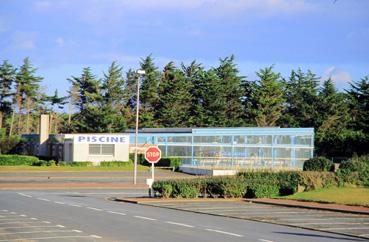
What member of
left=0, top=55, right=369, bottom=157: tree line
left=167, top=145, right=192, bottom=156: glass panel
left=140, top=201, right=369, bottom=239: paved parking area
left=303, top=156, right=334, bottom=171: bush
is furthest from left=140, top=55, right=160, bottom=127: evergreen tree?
left=140, top=201, right=369, bottom=239: paved parking area

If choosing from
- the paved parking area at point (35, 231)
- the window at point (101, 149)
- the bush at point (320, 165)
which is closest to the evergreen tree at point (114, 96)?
the window at point (101, 149)

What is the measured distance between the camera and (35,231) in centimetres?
1773

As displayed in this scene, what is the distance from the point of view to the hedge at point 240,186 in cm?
3359


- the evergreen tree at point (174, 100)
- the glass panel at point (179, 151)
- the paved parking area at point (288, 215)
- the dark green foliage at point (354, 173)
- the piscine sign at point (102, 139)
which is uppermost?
the evergreen tree at point (174, 100)

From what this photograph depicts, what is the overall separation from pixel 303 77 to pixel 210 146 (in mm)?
35832

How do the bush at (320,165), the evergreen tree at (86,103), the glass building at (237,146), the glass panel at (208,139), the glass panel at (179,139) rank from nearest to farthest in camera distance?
the bush at (320,165) → the glass building at (237,146) → the glass panel at (208,139) → the glass panel at (179,139) → the evergreen tree at (86,103)

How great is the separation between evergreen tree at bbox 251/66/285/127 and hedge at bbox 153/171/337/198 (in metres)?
57.5

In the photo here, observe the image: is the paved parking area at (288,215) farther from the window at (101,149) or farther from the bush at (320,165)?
the window at (101,149)

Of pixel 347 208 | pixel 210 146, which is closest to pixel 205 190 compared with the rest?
pixel 347 208

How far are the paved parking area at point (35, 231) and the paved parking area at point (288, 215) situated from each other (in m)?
7.37

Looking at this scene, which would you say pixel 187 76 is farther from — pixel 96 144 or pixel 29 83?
pixel 96 144

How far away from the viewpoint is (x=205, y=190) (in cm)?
3434

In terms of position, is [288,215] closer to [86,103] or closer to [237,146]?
[237,146]

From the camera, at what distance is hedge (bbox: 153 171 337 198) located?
33594 millimetres
